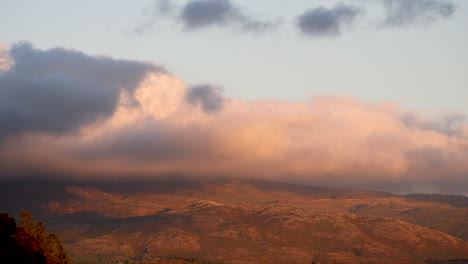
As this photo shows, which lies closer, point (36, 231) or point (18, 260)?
point (18, 260)

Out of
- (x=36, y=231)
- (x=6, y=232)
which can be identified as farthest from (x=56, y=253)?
(x=6, y=232)

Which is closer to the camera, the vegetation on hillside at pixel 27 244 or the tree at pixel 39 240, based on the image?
the vegetation on hillside at pixel 27 244

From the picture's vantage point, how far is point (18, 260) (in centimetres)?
12781

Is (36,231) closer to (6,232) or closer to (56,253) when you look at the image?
(56,253)

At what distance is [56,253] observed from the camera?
172750 mm

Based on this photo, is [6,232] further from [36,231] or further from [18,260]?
[36,231]

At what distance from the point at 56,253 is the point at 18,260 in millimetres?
45831

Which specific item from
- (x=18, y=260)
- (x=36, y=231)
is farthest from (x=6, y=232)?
(x=36, y=231)

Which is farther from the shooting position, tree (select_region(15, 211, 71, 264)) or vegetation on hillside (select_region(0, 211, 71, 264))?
tree (select_region(15, 211, 71, 264))

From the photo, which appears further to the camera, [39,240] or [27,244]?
[39,240]

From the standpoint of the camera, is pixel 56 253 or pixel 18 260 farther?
pixel 56 253

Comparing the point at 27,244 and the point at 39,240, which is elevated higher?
the point at 27,244

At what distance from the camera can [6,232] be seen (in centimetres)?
13162

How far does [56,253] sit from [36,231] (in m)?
9.03
